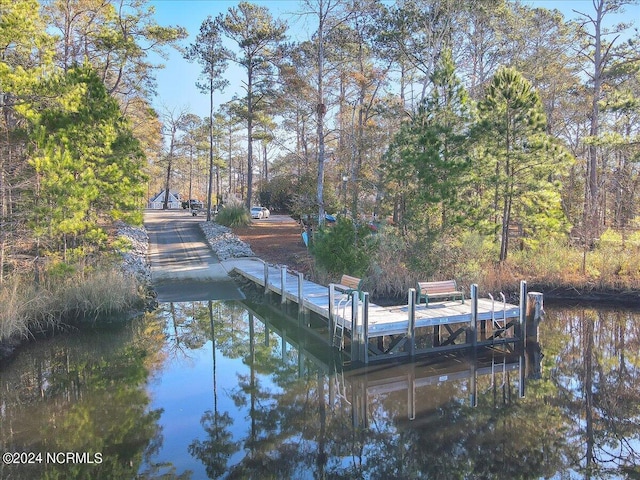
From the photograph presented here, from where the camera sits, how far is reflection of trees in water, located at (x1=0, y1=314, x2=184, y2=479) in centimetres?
611

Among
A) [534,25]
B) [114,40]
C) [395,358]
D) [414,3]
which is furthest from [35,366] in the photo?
[534,25]

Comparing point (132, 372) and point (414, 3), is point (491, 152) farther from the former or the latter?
point (132, 372)

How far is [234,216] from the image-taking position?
30.1 metres

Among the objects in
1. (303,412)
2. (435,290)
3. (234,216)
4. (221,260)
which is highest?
(234,216)

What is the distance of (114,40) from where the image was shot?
18156mm

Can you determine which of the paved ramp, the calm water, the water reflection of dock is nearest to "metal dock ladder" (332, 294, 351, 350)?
the water reflection of dock

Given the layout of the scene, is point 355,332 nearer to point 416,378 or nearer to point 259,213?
point 416,378

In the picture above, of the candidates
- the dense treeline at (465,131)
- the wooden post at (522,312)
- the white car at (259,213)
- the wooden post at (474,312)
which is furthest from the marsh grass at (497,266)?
the white car at (259,213)

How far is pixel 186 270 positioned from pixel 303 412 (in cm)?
1287

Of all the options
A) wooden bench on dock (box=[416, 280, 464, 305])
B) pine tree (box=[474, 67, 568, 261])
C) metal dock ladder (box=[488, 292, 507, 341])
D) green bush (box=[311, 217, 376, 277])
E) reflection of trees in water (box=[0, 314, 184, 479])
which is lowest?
reflection of trees in water (box=[0, 314, 184, 479])

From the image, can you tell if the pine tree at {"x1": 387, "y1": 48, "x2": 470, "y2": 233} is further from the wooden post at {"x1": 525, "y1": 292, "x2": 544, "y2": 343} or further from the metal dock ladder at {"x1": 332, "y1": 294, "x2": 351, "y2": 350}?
the metal dock ladder at {"x1": 332, "y1": 294, "x2": 351, "y2": 350}

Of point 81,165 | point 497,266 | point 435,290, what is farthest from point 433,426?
point 81,165

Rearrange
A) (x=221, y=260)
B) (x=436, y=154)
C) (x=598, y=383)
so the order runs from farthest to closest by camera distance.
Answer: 1. (x=221, y=260)
2. (x=436, y=154)
3. (x=598, y=383)

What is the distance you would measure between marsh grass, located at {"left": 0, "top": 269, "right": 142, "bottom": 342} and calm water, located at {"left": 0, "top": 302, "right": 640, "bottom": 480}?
63cm
